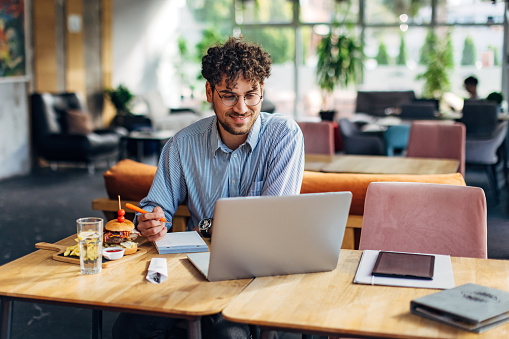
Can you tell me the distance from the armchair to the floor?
0.24 metres

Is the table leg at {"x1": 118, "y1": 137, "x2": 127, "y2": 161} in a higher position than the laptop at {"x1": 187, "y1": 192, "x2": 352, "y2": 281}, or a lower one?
lower

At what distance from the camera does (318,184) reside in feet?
11.8

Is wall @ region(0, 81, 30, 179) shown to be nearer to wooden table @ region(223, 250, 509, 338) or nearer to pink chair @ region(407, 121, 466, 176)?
pink chair @ region(407, 121, 466, 176)

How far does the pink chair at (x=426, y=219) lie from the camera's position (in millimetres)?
2379

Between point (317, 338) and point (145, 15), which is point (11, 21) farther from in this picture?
point (317, 338)

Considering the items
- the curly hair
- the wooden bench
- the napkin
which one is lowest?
the wooden bench

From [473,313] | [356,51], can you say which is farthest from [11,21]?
[473,313]

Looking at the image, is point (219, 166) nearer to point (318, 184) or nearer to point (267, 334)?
point (267, 334)

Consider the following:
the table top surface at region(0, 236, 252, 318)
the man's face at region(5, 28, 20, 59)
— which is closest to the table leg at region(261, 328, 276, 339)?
the table top surface at region(0, 236, 252, 318)

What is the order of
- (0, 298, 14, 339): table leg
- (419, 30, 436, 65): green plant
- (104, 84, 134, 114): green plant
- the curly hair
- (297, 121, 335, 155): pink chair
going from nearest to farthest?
1. (0, 298, 14, 339): table leg
2. the curly hair
3. (297, 121, 335, 155): pink chair
4. (104, 84, 134, 114): green plant
5. (419, 30, 436, 65): green plant

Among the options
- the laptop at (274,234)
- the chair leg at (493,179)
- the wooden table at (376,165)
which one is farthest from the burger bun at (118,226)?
the chair leg at (493,179)

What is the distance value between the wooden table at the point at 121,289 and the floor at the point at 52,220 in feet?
5.12

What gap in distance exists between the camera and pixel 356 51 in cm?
1152

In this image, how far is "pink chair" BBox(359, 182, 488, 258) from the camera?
238cm
